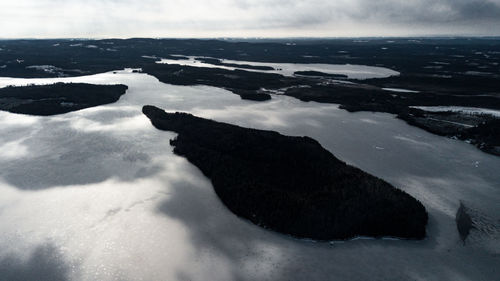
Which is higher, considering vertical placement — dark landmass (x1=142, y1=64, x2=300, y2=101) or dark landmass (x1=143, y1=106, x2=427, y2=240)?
dark landmass (x1=142, y1=64, x2=300, y2=101)

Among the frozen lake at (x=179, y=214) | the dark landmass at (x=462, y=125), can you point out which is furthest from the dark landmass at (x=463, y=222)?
the dark landmass at (x=462, y=125)

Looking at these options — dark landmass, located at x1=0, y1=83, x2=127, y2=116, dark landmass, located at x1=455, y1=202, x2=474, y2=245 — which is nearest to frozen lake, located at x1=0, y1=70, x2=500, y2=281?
dark landmass, located at x1=455, y1=202, x2=474, y2=245

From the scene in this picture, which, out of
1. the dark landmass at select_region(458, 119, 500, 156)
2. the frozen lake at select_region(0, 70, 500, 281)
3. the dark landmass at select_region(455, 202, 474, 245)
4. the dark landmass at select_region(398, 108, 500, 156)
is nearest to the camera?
the frozen lake at select_region(0, 70, 500, 281)

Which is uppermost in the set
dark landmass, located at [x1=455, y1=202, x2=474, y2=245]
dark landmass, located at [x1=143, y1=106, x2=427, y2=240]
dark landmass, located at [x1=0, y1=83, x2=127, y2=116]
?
dark landmass, located at [x1=0, y1=83, x2=127, y2=116]

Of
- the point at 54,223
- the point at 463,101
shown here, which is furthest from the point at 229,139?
the point at 463,101

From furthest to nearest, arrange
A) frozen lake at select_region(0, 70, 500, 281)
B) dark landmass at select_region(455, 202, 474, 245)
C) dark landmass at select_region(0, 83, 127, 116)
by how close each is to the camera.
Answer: dark landmass at select_region(0, 83, 127, 116) < dark landmass at select_region(455, 202, 474, 245) < frozen lake at select_region(0, 70, 500, 281)

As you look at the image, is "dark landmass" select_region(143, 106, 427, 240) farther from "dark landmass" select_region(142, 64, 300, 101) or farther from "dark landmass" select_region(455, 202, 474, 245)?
"dark landmass" select_region(142, 64, 300, 101)

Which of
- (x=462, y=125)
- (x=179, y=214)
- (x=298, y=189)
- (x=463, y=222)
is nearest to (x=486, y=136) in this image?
(x=462, y=125)

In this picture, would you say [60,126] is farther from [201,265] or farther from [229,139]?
[201,265]
